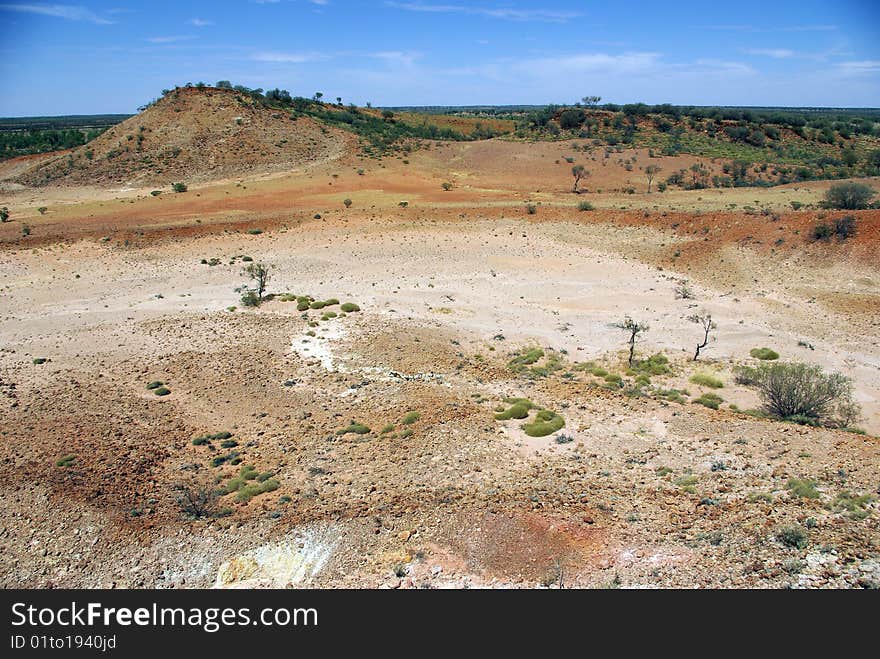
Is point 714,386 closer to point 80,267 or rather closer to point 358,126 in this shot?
point 80,267

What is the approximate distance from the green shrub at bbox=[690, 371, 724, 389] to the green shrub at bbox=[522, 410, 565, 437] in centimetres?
579

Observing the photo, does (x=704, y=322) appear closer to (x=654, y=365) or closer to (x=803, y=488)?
(x=654, y=365)

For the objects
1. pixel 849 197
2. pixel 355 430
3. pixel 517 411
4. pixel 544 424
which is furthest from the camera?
pixel 849 197

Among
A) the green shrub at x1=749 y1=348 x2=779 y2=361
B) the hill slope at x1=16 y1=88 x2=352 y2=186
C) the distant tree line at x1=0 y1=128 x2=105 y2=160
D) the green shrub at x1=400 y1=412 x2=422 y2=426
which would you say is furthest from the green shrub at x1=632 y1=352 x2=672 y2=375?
the distant tree line at x1=0 y1=128 x2=105 y2=160

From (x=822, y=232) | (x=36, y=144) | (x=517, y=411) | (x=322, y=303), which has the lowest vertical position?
(x=517, y=411)

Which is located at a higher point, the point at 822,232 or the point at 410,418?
the point at 822,232

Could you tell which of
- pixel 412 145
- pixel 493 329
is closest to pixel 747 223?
pixel 493 329

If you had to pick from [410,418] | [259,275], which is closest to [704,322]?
[410,418]

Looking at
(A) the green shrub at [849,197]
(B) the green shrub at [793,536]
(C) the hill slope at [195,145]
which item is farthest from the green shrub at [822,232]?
(C) the hill slope at [195,145]

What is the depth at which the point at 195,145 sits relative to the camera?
56500 millimetres

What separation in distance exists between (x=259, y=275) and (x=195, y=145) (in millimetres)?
36750

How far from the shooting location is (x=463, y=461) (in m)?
12.5

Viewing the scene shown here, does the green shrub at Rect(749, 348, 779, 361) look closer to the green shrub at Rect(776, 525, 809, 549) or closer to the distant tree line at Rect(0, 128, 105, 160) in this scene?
the green shrub at Rect(776, 525, 809, 549)

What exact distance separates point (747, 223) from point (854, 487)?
2437cm
